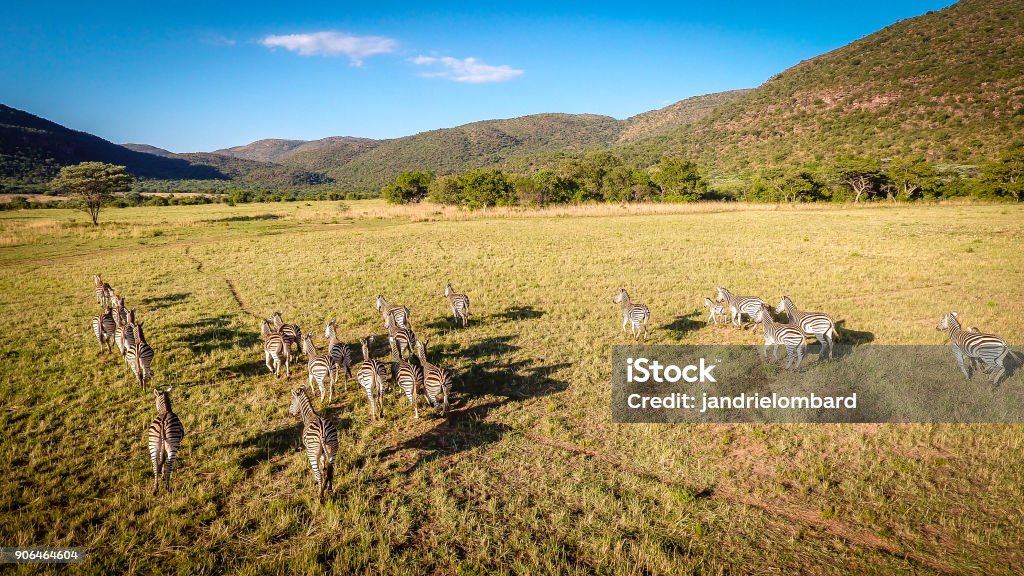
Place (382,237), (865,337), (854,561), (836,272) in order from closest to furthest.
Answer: (854,561)
(865,337)
(836,272)
(382,237)

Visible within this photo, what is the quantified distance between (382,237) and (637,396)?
31.2 metres

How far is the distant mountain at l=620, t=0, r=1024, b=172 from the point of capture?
236 feet

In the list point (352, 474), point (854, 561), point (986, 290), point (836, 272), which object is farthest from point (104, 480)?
point (986, 290)

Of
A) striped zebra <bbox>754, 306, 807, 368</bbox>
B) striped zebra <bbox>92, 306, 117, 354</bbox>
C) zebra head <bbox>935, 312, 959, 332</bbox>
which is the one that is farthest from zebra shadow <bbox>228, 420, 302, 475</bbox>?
zebra head <bbox>935, 312, 959, 332</bbox>

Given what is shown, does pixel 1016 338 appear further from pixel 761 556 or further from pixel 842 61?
pixel 842 61

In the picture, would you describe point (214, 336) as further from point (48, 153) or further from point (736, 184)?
point (48, 153)

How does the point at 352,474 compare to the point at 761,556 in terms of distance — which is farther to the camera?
the point at 352,474

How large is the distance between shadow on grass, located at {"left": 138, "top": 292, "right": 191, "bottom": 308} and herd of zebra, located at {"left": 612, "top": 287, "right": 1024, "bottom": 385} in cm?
1792

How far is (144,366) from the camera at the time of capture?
10.2 m

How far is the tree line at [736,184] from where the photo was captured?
54062 mm

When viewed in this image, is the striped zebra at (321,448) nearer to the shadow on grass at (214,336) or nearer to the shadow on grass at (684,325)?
the shadow on grass at (214,336)

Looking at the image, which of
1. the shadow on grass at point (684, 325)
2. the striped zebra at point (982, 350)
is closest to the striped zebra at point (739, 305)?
the shadow on grass at point (684, 325)

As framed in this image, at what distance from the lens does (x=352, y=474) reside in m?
7.32

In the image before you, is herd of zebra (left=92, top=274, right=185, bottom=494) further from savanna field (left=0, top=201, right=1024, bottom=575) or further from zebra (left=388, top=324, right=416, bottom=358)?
zebra (left=388, top=324, right=416, bottom=358)
